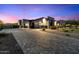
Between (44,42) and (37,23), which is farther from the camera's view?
(37,23)

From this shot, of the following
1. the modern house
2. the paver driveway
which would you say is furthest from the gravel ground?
the modern house

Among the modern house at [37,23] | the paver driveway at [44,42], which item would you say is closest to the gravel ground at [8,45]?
the paver driveway at [44,42]

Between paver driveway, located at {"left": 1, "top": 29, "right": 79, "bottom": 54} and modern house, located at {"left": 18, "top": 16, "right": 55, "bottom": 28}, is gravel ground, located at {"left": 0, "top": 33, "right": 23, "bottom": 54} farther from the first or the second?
modern house, located at {"left": 18, "top": 16, "right": 55, "bottom": 28}

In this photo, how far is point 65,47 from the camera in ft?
6.58

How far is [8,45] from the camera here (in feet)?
6.61

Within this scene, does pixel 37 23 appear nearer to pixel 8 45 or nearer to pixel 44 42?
pixel 44 42

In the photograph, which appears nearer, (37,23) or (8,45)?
(8,45)

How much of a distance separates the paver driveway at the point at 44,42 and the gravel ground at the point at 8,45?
0.06 m

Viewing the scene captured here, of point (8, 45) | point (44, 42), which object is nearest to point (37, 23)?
point (44, 42)

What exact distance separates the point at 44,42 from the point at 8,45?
0.51m

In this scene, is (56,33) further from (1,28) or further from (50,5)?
(1,28)

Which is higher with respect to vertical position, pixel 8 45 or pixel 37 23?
pixel 37 23

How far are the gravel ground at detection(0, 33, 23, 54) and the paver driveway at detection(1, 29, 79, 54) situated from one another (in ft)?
0.20
